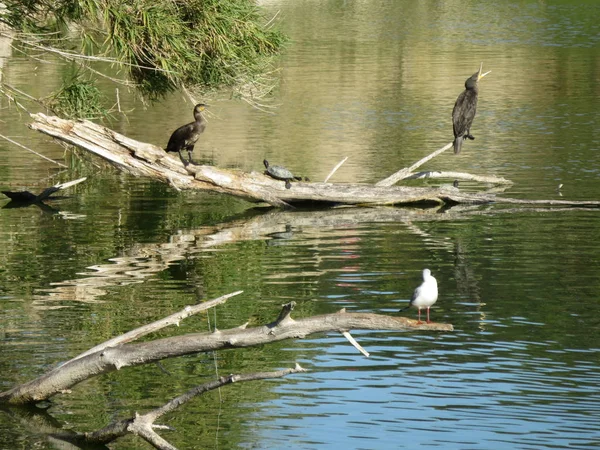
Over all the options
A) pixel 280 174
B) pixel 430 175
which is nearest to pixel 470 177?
pixel 430 175

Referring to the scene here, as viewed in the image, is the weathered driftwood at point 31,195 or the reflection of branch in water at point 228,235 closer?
the reflection of branch in water at point 228,235

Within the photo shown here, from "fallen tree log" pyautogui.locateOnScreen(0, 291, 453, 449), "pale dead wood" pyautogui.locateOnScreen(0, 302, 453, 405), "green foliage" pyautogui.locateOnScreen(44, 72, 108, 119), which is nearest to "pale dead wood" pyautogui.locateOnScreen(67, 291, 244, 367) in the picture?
"fallen tree log" pyautogui.locateOnScreen(0, 291, 453, 449)

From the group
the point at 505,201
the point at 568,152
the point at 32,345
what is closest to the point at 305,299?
the point at 32,345

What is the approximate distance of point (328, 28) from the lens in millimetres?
75125

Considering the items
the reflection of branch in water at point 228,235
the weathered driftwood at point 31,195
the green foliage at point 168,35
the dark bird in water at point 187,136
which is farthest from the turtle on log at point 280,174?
the weathered driftwood at point 31,195

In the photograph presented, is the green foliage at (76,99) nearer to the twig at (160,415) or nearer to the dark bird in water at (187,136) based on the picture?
the dark bird in water at (187,136)

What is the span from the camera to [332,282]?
56.3 ft

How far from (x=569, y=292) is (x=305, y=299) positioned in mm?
3646

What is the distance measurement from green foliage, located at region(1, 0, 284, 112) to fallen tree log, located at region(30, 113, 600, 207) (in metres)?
0.90

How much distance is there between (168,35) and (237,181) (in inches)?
118

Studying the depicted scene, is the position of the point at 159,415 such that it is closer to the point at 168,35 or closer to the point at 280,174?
the point at 168,35

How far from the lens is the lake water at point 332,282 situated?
37.0 feet

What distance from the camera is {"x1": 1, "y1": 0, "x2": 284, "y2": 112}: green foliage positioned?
20688 mm

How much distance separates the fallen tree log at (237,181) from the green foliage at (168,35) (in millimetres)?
902
